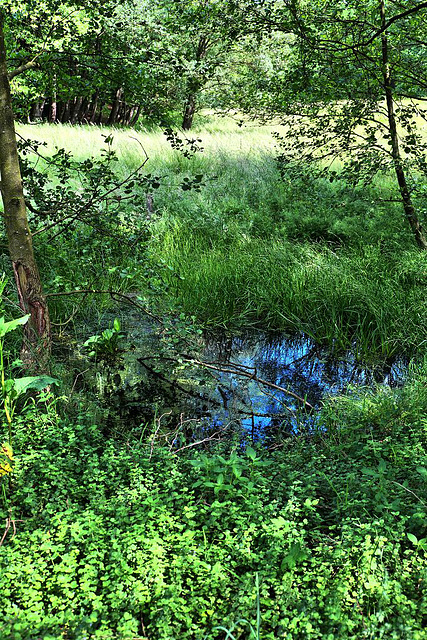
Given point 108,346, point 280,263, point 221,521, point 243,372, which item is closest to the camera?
point 221,521

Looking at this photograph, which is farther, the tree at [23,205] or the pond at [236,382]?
the pond at [236,382]

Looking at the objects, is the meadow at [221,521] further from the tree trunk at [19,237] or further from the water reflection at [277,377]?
the tree trunk at [19,237]

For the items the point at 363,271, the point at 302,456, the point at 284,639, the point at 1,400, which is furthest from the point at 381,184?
the point at 284,639

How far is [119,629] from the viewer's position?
1.77 metres

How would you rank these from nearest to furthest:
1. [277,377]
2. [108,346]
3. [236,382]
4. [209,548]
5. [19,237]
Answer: [209,548]
[19,237]
[236,382]
[277,377]
[108,346]

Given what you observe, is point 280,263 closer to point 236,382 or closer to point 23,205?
point 236,382

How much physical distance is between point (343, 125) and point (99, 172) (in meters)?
3.57

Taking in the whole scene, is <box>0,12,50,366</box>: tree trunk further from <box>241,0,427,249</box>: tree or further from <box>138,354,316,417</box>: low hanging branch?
<box>241,0,427,249</box>: tree

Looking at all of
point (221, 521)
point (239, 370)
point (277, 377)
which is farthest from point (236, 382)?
point (221, 521)

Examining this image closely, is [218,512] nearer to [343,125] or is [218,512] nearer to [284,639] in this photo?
[284,639]

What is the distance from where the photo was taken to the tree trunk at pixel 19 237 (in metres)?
3.44

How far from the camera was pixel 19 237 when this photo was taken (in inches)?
140

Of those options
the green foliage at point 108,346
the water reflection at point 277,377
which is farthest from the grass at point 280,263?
the green foliage at point 108,346

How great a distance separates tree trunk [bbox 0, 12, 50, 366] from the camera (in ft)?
11.3
